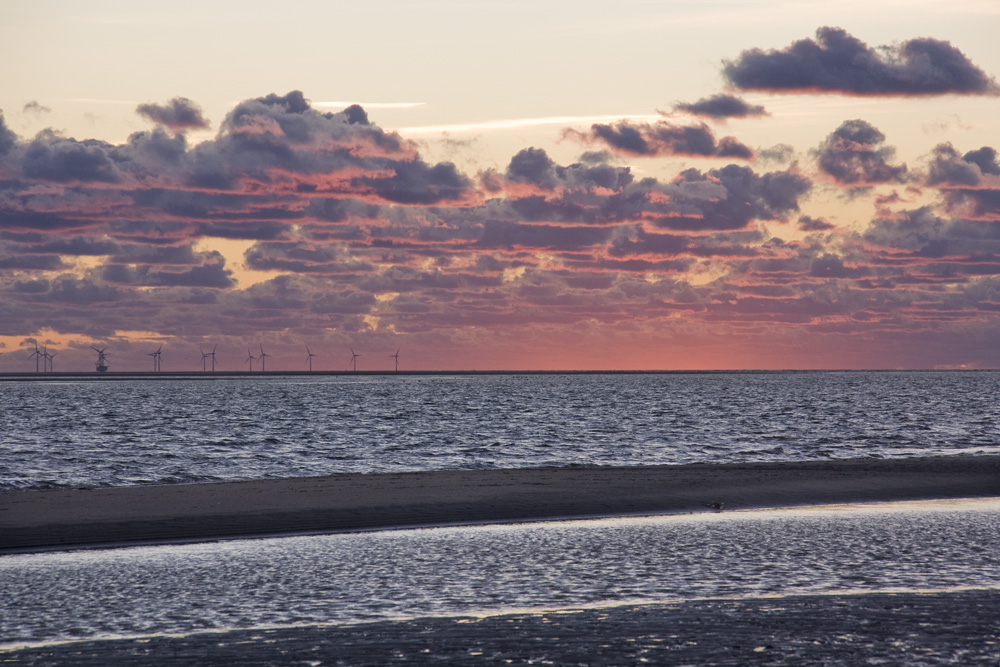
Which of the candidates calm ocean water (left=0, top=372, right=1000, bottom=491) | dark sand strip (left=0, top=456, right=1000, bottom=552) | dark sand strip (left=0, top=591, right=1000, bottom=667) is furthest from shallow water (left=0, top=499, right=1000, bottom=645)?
calm ocean water (left=0, top=372, right=1000, bottom=491)

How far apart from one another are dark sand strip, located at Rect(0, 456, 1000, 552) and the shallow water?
8.01ft

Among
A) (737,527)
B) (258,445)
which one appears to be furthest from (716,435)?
(737,527)

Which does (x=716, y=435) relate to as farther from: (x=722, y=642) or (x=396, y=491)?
(x=722, y=642)

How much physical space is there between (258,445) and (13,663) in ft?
171

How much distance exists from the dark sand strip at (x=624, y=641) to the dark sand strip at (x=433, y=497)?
441 inches

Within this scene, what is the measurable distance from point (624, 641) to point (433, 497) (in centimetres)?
1875

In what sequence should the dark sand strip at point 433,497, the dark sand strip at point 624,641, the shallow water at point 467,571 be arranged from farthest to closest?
the dark sand strip at point 433,497, the shallow water at point 467,571, the dark sand strip at point 624,641

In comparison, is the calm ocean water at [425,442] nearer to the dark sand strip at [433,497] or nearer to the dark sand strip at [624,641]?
the dark sand strip at [433,497]

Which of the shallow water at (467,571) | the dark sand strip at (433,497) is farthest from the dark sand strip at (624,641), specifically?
the dark sand strip at (433,497)

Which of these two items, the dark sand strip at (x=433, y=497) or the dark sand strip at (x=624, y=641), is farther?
the dark sand strip at (x=433, y=497)

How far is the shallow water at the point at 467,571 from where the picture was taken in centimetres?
1470

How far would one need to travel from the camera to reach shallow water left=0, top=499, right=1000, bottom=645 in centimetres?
1470

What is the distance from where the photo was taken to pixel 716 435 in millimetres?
70750

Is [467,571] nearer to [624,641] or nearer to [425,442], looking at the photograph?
[624,641]
